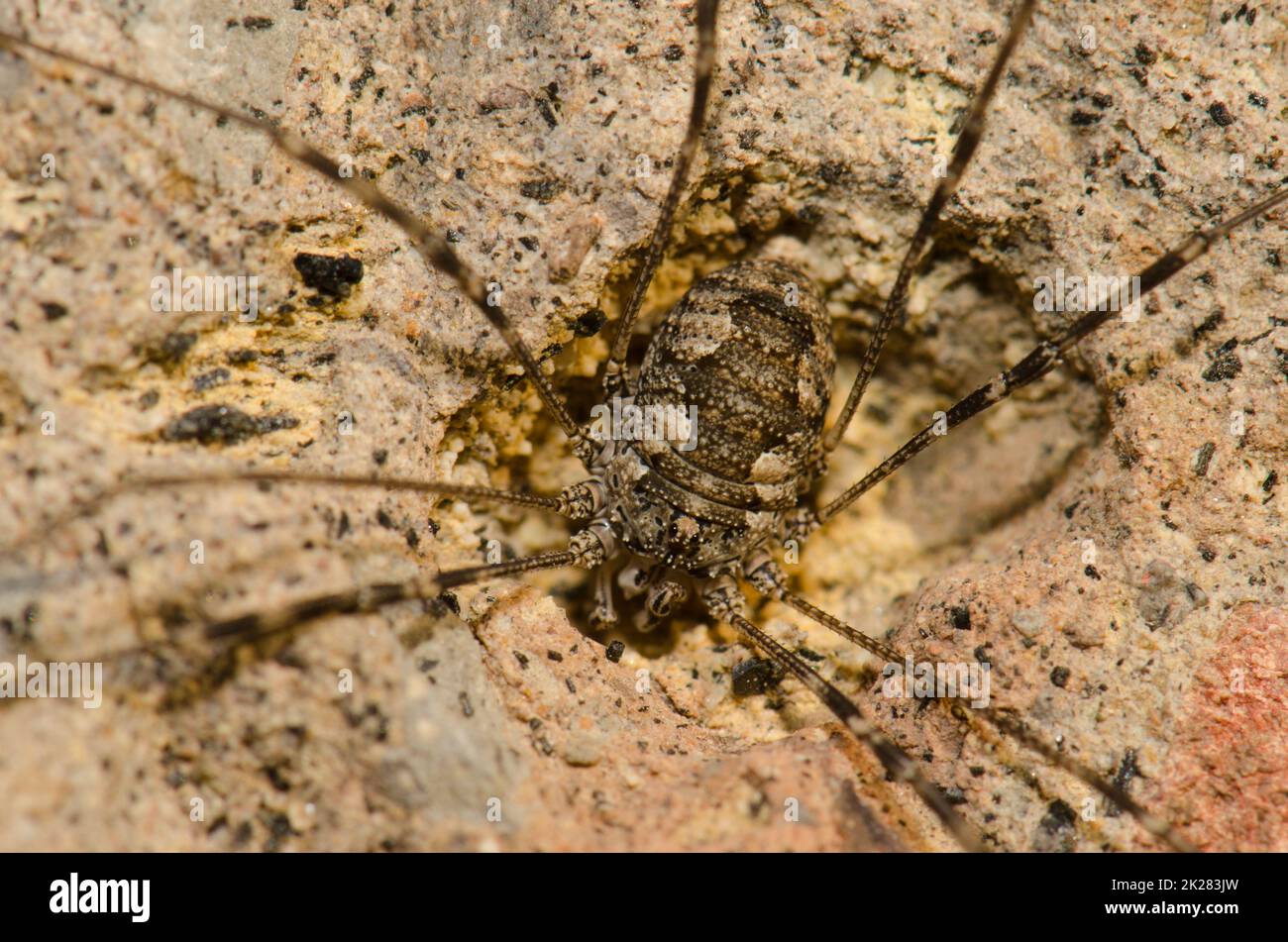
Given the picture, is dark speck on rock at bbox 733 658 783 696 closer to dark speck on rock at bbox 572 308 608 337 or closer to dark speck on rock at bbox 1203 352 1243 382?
dark speck on rock at bbox 572 308 608 337

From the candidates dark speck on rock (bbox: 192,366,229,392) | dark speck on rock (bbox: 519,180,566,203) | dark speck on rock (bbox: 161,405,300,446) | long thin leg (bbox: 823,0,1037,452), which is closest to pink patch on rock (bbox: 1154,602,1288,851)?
long thin leg (bbox: 823,0,1037,452)

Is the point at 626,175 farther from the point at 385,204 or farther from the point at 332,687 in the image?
the point at 332,687

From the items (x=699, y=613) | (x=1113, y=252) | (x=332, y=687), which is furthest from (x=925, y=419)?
(x=332, y=687)

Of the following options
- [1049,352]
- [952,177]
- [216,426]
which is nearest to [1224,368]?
[1049,352]

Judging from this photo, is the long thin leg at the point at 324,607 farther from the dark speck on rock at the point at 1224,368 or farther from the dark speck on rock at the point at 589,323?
the dark speck on rock at the point at 1224,368

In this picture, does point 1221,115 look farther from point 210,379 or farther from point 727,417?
point 210,379

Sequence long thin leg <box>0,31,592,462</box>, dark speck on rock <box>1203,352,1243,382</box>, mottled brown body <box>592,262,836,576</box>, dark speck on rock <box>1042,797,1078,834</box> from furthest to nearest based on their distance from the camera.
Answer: mottled brown body <box>592,262,836,576</box> < dark speck on rock <box>1203,352,1243,382</box> < dark speck on rock <box>1042,797,1078,834</box> < long thin leg <box>0,31,592,462</box>
